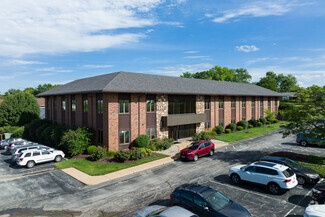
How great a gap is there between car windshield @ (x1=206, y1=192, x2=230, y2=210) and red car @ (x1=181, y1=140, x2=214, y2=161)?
10.7 metres

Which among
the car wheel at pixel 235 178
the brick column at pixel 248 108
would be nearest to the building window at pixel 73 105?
the car wheel at pixel 235 178

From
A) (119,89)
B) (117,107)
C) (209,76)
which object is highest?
(209,76)

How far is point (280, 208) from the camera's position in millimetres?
11891

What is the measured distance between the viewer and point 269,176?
13.8 metres

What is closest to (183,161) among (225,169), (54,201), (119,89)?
(225,169)

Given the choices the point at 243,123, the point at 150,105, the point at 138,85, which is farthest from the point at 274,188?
the point at 243,123

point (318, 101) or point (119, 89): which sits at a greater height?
point (119, 89)

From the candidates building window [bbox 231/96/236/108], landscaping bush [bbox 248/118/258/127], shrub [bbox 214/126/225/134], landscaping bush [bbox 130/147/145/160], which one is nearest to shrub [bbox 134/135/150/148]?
landscaping bush [bbox 130/147/145/160]

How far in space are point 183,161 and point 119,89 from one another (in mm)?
10216

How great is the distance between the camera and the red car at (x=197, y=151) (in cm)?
2145

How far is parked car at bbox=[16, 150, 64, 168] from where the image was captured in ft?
69.0

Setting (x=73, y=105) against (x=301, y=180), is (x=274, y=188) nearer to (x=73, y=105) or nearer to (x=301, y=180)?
(x=301, y=180)

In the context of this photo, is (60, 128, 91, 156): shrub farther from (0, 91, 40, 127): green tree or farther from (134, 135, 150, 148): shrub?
(0, 91, 40, 127): green tree

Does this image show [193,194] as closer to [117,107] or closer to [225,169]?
[225,169]
